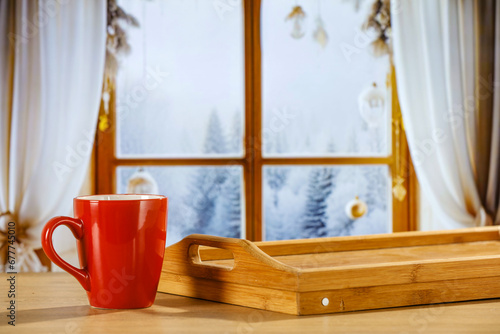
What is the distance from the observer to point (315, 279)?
605 millimetres

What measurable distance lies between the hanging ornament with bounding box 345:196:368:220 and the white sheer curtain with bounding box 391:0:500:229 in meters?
0.31

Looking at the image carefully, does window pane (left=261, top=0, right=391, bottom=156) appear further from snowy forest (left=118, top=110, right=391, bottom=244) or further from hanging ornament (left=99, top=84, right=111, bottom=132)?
hanging ornament (left=99, top=84, right=111, bottom=132)

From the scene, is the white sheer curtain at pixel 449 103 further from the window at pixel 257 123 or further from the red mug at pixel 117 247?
the red mug at pixel 117 247

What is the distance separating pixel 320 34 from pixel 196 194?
39.6 inches

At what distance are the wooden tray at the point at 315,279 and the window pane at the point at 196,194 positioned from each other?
2.01 metres

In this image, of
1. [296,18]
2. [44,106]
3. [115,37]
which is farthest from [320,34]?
[44,106]

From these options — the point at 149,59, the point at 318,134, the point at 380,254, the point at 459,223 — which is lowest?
the point at 459,223

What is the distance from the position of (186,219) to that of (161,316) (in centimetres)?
219

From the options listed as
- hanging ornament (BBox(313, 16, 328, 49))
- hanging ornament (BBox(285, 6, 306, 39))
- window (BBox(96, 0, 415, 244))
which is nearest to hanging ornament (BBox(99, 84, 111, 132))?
window (BBox(96, 0, 415, 244))

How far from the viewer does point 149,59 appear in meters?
2.75

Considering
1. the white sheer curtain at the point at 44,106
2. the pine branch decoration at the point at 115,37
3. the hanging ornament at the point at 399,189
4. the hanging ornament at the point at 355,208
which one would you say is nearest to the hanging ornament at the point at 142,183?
the white sheer curtain at the point at 44,106

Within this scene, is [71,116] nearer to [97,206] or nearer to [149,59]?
[149,59]

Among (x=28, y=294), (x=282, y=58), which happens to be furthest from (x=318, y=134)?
(x=28, y=294)

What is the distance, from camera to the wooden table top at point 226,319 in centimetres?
56
